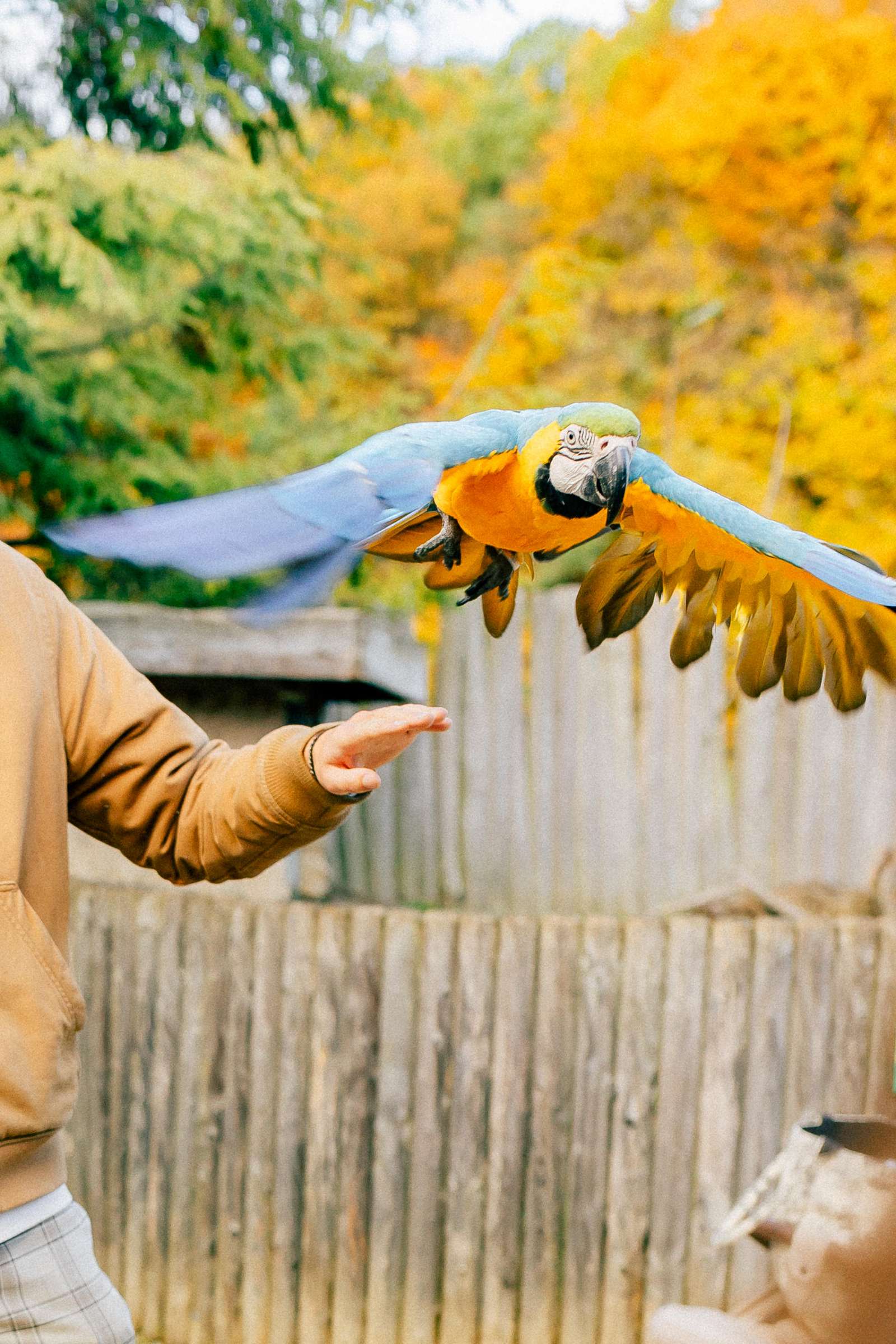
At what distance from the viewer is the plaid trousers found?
1.19 meters

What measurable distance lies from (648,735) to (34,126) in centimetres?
317

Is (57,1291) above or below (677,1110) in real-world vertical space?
above

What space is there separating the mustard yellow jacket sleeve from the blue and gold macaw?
1.28ft

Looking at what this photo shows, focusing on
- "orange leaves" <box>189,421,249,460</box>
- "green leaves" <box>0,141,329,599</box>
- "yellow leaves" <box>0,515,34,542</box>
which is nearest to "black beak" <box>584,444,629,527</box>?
"green leaves" <box>0,141,329,599</box>

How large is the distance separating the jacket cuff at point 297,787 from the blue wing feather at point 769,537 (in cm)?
45

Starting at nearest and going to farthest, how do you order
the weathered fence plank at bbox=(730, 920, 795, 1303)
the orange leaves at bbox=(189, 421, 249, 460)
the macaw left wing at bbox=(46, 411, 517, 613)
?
the macaw left wing at bbox=(46, 411, 517, 613) < the weathered fence plank at bbox=(730, 920, 795, 1303) < the orange leaves at bbox=(189, 421, 249, 460)

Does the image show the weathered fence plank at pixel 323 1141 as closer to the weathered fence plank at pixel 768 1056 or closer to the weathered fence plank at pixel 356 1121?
the weathered fence plank at pixel 356 1121

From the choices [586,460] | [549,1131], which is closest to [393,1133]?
[549,1131]

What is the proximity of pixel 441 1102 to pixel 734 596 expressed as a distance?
218cm

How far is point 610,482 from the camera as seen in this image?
884mm

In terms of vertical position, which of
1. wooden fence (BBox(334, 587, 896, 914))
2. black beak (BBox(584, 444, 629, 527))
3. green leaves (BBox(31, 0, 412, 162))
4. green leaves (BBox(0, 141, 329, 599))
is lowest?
wooden fence (BBox(334, 587, 896, 914))

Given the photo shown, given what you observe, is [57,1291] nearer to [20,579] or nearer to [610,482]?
[20,579]

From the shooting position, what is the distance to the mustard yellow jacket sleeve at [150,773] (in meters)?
1.29

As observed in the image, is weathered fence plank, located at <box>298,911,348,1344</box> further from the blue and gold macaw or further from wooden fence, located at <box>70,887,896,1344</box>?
the blue and gold macaw
